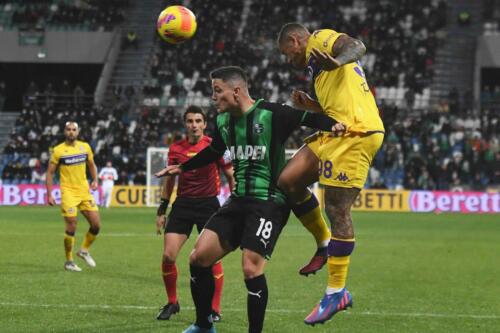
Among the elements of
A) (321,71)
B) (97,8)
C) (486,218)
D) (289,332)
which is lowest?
(486,218)

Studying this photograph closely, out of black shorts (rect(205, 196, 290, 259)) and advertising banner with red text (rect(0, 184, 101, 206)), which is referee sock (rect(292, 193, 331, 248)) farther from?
advertising banner with red text (rect(0, 184, 101, 206))

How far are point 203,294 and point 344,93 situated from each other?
217 centimetres

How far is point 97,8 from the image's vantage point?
46000 millimetres

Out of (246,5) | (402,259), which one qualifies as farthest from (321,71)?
(246,5)

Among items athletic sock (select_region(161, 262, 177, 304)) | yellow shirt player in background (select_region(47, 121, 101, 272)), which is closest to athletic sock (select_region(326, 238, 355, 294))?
athletic sock (select_region(161, 262, 177, 304))

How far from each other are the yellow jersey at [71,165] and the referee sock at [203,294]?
7560mm

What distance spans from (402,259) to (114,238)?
707 cm

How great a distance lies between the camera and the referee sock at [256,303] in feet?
24.4

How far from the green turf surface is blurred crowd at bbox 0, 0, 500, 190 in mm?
11613

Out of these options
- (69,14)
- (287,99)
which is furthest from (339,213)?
(69,14)

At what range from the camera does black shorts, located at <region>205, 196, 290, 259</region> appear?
7.48 metres

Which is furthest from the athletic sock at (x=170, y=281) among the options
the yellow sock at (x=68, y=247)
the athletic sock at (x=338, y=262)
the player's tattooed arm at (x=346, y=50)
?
the yellow sock at (x=68, y=247)

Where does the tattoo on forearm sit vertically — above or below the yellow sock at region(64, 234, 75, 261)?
above

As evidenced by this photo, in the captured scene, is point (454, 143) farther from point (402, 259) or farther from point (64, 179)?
point (64, 179)
